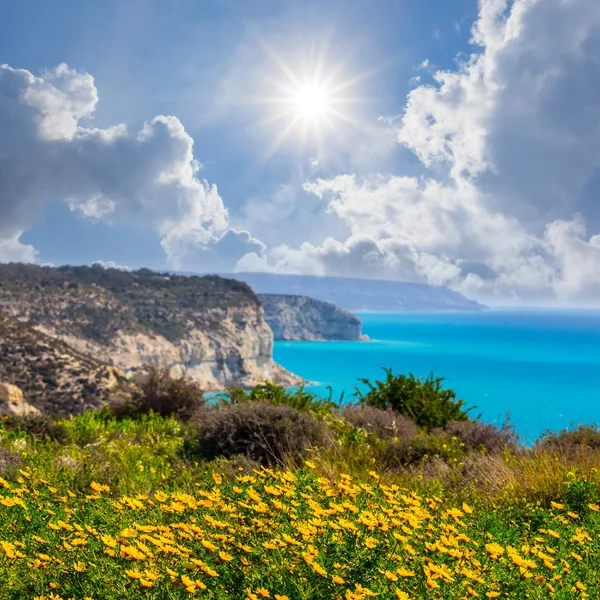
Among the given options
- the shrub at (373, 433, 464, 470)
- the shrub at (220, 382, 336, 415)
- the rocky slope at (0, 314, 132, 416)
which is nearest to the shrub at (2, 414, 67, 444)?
the shrub at (220, 382, 336, 415)

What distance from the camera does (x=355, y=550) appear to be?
3.78 m

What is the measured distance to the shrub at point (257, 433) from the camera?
941cm

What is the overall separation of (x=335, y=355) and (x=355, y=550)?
184 metres

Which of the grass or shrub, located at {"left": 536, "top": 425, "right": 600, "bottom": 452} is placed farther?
shrub, located at {"left": 536, "top": 425, "right": 600, "bottom": 452}

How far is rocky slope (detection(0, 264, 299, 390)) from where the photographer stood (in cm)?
7944

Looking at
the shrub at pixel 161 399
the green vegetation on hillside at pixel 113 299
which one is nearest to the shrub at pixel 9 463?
the shrub at pixel 161 399

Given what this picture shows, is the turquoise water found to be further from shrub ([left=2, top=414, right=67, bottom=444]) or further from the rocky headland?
shrub ([left=2, top=414, right=67, bottom=444])

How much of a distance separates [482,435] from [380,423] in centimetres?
176

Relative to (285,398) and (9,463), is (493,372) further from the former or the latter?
(9,463)

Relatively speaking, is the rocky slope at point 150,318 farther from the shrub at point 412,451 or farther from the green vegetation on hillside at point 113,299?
the shrub at point 412,451

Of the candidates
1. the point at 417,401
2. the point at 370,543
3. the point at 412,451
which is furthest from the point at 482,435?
the point at 370,543

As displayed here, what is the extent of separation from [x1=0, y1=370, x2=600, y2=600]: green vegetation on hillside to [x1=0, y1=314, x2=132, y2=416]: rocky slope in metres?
25.2

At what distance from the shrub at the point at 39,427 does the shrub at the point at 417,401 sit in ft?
19.6

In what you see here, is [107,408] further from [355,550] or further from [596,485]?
[355,550]
